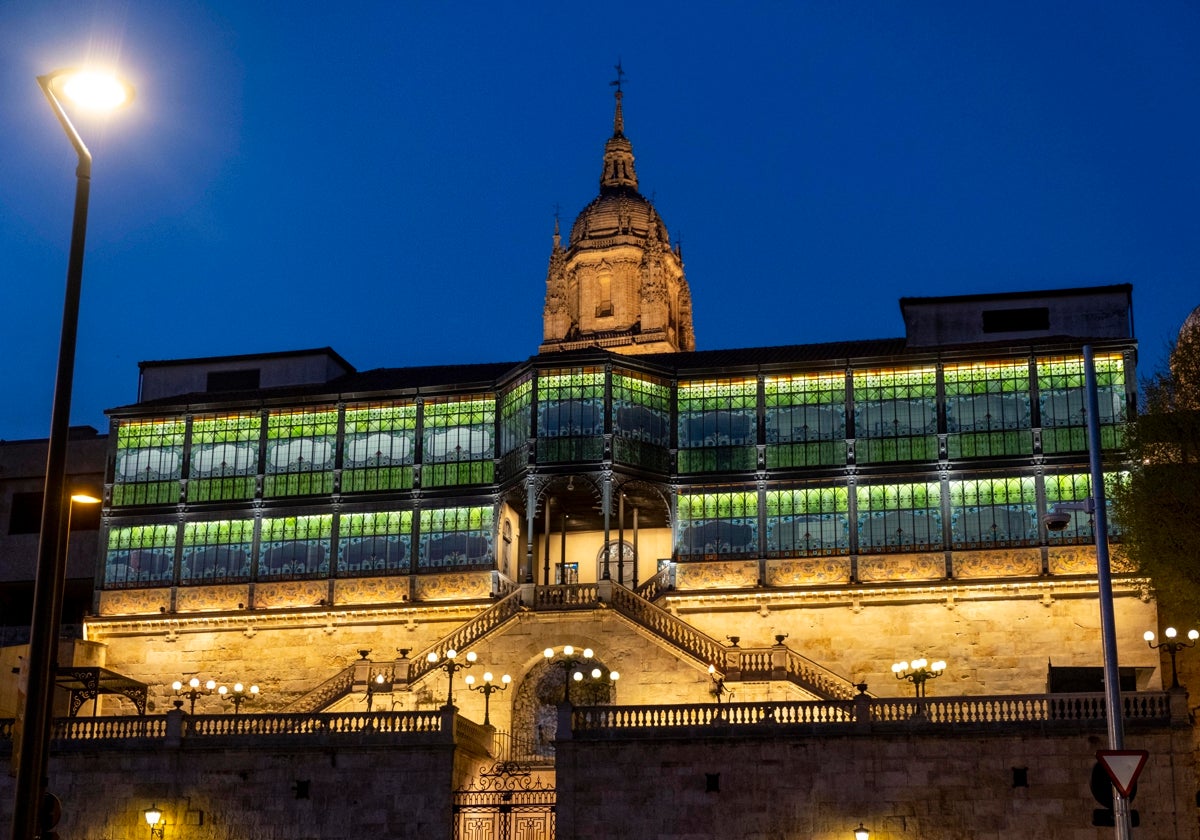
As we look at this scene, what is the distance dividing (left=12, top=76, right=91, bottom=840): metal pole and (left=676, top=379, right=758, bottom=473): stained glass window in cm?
4012

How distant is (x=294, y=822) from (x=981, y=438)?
25.7 meters

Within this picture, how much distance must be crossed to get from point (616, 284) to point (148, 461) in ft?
110

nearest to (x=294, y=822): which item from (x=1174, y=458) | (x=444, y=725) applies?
(x=444, y=725)

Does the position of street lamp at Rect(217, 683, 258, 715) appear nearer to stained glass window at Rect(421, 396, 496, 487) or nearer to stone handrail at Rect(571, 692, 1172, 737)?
stained glass window at Rect(421, 396, 496, 487)

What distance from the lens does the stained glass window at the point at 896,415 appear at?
181 ft

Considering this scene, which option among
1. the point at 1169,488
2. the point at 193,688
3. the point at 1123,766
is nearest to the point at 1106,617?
the point at 1123,766

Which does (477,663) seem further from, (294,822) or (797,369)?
(797,369)

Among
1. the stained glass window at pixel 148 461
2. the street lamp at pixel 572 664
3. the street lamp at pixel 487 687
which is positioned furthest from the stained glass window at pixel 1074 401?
the stained glass window at pixel 148 461

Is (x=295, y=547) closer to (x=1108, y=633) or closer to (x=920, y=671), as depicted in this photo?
(x=920, y=671)

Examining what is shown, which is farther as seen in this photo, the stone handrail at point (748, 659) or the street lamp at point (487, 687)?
the stone handrail at point (748, 659)

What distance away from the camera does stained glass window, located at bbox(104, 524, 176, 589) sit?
5900cm

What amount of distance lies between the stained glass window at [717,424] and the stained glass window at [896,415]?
365 centimetres

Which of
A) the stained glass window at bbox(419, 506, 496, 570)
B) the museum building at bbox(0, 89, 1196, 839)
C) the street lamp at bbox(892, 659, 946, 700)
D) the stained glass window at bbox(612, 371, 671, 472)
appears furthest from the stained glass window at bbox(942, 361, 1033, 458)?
the stained glass window at bbox(419, 506, 496, 570)

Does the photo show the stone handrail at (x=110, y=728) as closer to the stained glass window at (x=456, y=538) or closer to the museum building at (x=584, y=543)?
the museum building at (x=584, y=543)
